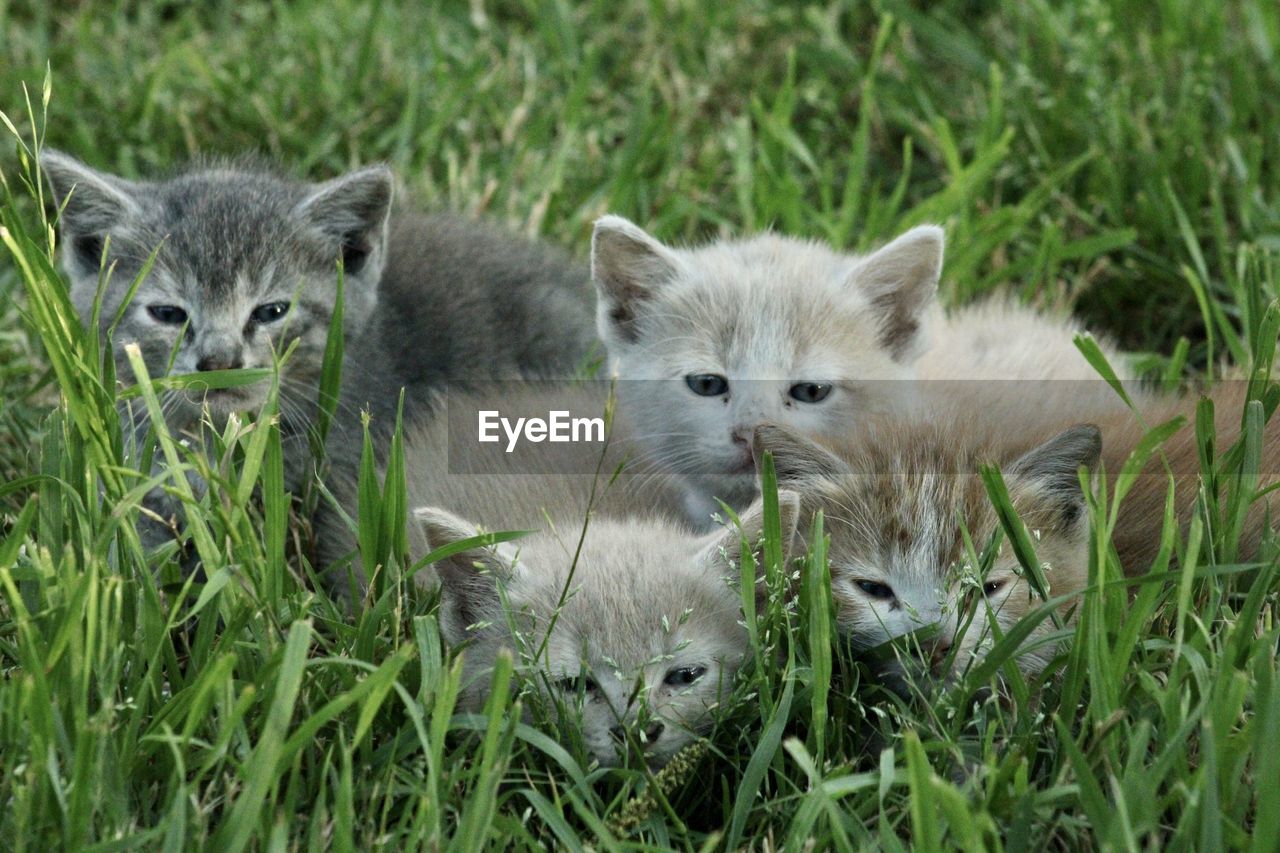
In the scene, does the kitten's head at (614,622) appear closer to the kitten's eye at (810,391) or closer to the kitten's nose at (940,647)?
the kitten's nose at (940,647)

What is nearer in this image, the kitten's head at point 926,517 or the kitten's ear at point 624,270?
the kitten's head at point 926,517

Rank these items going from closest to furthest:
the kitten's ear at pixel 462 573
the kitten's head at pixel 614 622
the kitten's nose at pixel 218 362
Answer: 1. the kitten's head at pixel 614 622
2. the kitten's ear at pixel 462 573
3. the kitten's nose at pixel 218 362

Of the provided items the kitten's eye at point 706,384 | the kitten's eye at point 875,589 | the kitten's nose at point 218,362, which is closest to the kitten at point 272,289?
the kitten's nose at point 218,362

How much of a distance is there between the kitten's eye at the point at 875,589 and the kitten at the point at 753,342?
39 cm

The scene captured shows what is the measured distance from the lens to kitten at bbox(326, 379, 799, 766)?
193 cm

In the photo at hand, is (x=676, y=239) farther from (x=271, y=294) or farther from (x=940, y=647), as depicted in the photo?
(x=940, y=647)

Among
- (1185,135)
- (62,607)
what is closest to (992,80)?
(1185,135)

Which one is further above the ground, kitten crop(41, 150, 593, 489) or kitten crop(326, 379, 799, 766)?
kitten crop(41, 150, 593, 489)

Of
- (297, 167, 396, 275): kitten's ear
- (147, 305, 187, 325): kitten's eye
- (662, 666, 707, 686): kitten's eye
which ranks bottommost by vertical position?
(662, 666, 707, 686): kitten's eye

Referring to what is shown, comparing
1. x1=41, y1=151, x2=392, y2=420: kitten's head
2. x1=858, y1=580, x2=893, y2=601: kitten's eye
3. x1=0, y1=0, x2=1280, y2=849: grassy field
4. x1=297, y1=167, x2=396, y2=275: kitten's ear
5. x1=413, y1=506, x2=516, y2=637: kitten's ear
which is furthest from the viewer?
x1=297, y1=167, x2=396, y2=275: kitten's ear

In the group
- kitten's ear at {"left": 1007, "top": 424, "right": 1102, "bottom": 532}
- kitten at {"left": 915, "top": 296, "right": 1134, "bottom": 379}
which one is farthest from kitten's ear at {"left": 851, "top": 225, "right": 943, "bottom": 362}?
kitten's ear at {"left": 1007, "top": 424, "right": 1102, "bottom": 532}

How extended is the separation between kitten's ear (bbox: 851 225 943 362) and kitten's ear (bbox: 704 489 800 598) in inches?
26.9

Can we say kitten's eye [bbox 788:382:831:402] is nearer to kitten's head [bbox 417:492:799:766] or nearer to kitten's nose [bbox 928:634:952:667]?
kitten's head [bbox 417:492:799:766]

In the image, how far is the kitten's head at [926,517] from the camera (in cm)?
208
